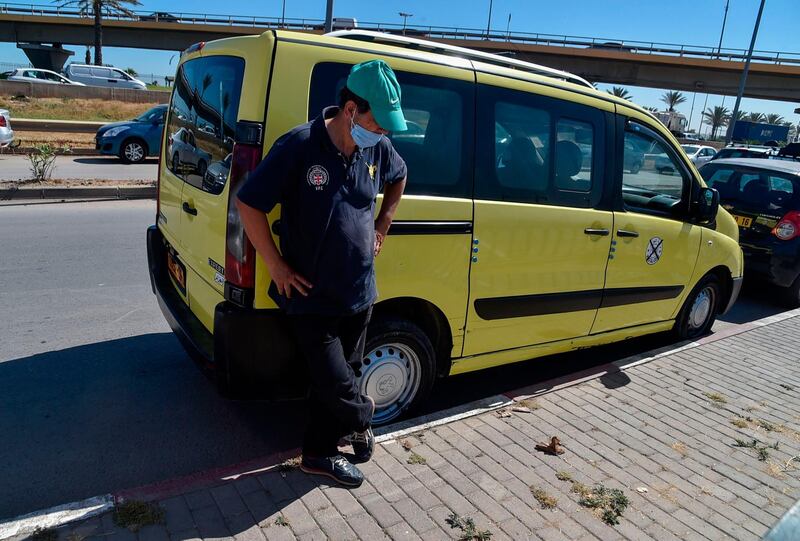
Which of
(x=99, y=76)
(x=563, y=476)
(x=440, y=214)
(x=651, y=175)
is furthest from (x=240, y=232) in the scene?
(x=99, y=76)

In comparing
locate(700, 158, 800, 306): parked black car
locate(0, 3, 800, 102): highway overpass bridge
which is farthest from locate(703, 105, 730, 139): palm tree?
locate(700, 158, 800, 306): parked black car

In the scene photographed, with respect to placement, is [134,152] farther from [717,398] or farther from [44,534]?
[717,398]

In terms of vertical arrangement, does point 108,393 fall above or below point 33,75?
below

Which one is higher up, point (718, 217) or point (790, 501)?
point (718, 217)

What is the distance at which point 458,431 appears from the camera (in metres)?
3.58

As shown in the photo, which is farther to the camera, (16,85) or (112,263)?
(16,85)

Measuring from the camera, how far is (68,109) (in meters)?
27.1

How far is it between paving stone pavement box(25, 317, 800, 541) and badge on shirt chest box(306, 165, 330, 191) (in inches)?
58.5

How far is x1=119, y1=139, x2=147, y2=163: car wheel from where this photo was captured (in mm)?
Result: 16094

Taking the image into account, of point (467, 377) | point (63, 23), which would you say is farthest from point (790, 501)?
point (63, 23)

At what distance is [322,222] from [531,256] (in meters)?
1.73

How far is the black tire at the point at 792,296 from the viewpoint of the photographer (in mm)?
7395

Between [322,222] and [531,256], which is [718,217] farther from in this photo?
[322,222]

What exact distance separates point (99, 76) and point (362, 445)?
130 ft
